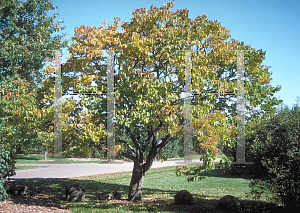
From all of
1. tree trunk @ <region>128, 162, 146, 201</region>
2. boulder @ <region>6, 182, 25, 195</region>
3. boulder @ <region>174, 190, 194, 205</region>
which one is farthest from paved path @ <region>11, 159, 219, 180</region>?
boulder @ <region>174, 190, 194, 205</region>

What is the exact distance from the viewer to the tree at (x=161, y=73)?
6658 mm

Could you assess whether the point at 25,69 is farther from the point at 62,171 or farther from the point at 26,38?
the point at 62,171

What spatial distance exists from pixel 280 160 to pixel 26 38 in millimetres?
13971

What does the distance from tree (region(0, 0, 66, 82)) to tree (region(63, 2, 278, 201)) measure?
17.6 ft

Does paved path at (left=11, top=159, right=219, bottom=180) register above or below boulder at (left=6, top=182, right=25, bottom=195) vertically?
below

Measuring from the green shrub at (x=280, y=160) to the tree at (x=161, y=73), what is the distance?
114 cm

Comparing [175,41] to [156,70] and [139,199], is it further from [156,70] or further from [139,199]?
[139,199]

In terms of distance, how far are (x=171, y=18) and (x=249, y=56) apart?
3.00 m

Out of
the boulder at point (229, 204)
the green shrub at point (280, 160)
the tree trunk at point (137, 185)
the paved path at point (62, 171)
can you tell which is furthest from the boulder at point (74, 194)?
the paved path at point (62, 171)

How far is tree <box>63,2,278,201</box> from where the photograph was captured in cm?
666

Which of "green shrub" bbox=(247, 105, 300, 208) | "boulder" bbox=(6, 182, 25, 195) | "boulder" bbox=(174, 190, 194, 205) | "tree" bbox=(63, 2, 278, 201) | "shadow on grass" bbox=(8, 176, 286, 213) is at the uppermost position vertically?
"tree" bbox=(63, 2, 278, 201)

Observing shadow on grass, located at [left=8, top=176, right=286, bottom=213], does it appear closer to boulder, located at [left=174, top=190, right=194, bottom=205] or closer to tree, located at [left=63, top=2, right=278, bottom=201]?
boulder, located at [left=174, top=190, right=194, bottom=205]

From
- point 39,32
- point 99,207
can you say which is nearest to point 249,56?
point 99,207

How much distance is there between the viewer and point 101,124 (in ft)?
22.0
